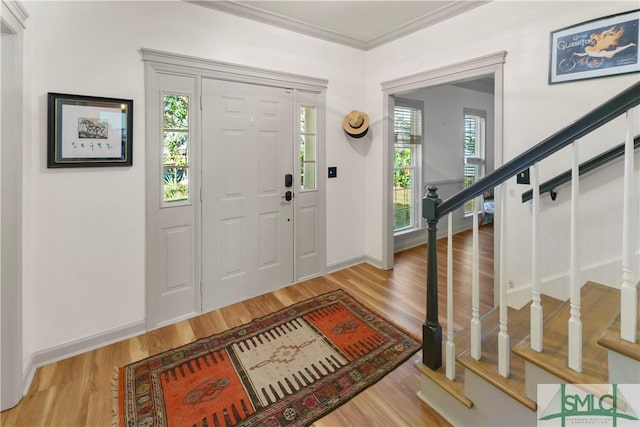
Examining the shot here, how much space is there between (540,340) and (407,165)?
402cm

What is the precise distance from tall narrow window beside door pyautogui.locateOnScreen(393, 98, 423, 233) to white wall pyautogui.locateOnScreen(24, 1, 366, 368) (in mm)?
2830

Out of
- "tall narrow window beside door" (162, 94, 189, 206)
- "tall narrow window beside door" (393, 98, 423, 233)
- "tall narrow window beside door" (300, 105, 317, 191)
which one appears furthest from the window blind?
"tall narrow window beside door" (162, 94, 189, 206)

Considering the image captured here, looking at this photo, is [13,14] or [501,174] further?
[13,14]

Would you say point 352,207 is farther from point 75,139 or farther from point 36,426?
point 36,426

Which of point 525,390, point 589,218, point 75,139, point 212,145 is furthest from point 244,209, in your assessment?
point 589,218

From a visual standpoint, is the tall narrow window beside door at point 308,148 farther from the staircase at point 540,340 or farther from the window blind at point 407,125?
the staircase at point 540,340

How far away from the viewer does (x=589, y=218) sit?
7.43 ft

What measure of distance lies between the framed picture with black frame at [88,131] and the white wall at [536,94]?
296cm

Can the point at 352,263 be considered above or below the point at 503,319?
below

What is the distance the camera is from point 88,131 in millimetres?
2293

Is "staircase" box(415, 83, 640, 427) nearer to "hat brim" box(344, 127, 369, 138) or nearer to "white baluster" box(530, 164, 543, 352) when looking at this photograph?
"white baluster" box(530, 164, 543, 352)

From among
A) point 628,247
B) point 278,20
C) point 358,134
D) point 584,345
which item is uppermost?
point 278,20

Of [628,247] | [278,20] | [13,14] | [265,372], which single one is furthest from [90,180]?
[628,247]

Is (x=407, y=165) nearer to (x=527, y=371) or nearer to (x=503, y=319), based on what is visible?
(x=503, y=319)
